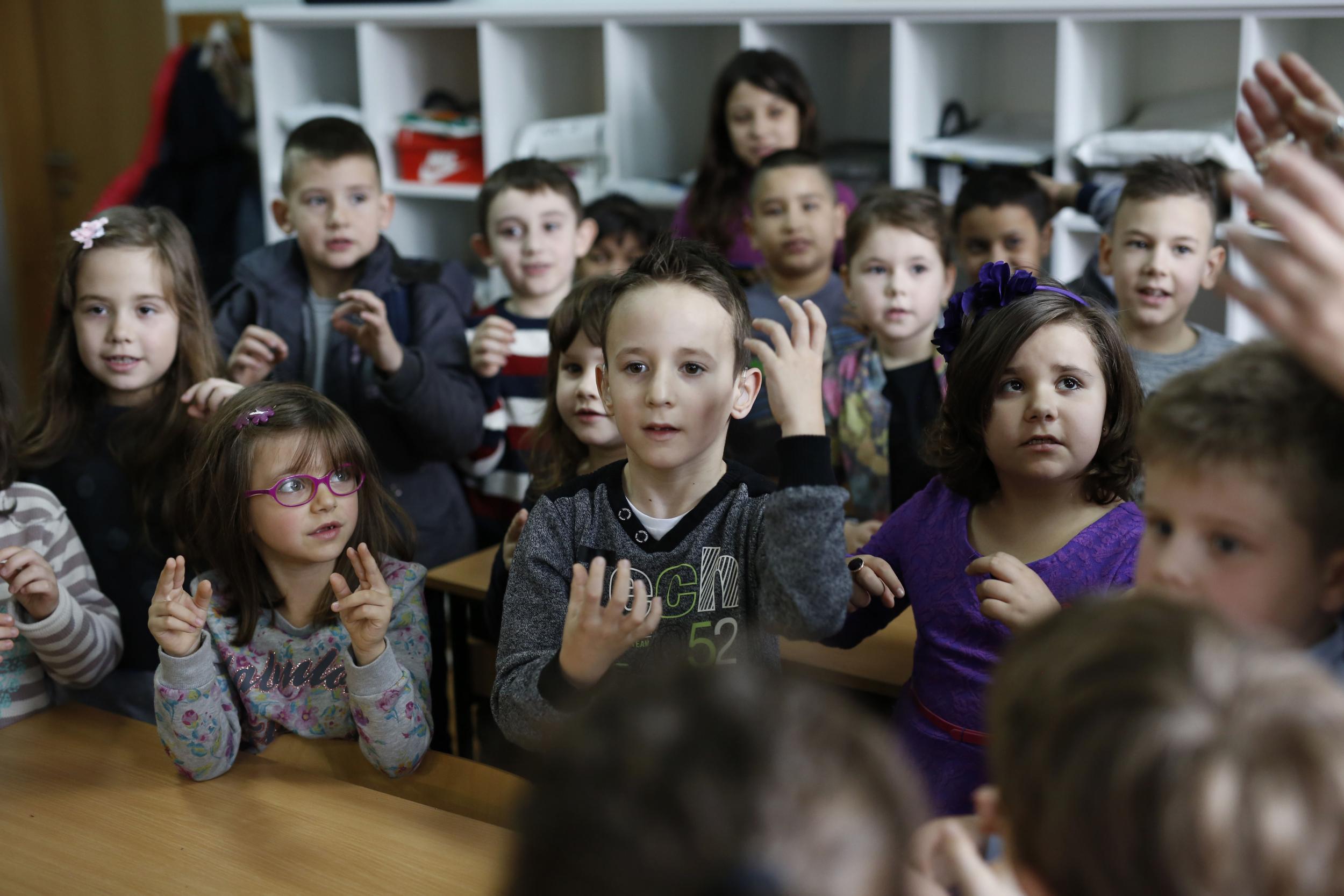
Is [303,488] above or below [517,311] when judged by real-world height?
below

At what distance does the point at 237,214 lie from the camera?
4.43 meters

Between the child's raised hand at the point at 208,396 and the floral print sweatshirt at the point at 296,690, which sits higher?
the child's raised hand at the point at 208,396

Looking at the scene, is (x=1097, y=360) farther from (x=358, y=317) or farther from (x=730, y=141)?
(x=730, y=141)

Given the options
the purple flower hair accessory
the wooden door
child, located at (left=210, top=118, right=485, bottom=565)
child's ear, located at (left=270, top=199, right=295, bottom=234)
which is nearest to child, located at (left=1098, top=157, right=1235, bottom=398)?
the purple flower hair accessory

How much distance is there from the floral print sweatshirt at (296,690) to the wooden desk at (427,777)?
0.7 inches

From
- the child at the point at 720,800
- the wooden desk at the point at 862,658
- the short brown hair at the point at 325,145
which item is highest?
the short brown hair at the point at 325,145

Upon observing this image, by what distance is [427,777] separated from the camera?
1.58 m

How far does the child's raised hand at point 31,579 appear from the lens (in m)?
1.67

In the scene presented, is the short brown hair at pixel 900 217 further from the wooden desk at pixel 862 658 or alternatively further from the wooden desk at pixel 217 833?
the wooden desk at pixel 217 833

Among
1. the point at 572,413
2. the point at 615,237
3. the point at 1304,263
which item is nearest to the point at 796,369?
the point at 1304,263

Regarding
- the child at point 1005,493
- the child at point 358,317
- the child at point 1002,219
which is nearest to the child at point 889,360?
the child at point 1002,219

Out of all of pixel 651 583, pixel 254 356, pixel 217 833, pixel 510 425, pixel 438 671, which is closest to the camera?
pixel 217 833

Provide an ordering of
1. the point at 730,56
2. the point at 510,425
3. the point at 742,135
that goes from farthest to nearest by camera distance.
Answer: the point at 730,56 < the point at 742,135 < the point at 510,425

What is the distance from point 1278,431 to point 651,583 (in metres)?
0.75
